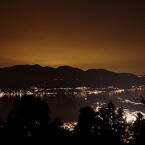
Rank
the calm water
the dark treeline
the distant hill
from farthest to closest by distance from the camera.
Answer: the distant hill → the calm water → the dark treeline

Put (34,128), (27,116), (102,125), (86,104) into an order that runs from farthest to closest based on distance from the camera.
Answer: (86,104) < (102,125) < (27,116) < (34,128)

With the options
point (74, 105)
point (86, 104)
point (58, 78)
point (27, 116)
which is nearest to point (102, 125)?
point (27, 116)

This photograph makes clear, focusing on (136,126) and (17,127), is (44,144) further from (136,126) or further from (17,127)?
(136,126)

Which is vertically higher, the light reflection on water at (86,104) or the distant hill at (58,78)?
the distant hill at (58,78)

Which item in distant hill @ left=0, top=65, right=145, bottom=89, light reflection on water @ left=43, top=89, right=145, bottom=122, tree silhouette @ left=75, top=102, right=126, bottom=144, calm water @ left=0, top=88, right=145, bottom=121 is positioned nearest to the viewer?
tree silhouette @ left=75, top=102, right=126, bottom=144

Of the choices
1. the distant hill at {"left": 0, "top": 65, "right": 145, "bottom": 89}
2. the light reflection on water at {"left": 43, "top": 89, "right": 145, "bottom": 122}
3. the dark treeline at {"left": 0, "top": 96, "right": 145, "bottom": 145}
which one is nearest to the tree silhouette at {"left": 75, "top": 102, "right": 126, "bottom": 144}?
the dark treeline at {"left": 0, "top": 96, "right": 145, "bottom": 145}

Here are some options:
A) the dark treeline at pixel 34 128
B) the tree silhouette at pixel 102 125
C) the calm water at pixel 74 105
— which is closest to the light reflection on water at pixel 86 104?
the calm water at pixel 74 105

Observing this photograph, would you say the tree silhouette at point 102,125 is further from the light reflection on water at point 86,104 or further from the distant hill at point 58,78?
the distant hill at point 58,78

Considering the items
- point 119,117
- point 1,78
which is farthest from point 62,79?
point 119,117

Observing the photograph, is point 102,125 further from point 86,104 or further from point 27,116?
point 86,104

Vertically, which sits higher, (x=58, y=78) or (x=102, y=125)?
(x=58, y=78)

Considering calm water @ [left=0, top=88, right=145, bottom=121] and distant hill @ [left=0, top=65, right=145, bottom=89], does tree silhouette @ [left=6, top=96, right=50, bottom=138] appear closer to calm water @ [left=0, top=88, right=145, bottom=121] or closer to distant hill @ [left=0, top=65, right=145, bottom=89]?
calm water @ [left=0, top=88, right=145, bottom=121]
